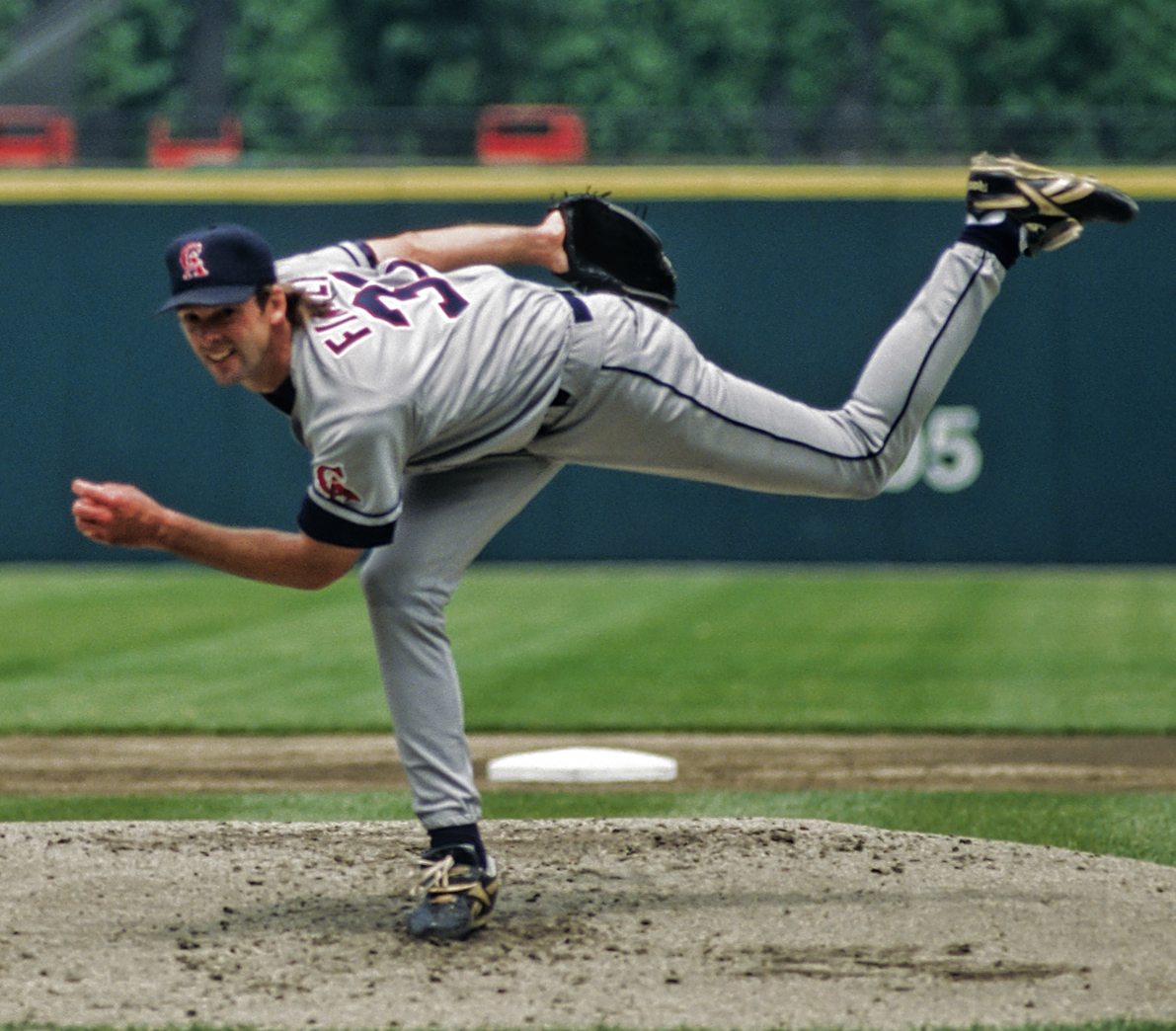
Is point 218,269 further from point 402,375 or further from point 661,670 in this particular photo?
point 661,670

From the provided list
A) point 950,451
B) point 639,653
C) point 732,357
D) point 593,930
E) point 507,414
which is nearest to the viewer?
point 507,414

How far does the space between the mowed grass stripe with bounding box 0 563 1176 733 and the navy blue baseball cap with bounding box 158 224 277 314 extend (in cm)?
406

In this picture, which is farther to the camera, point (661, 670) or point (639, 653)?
point (639, 653)

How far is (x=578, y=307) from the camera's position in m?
4.02

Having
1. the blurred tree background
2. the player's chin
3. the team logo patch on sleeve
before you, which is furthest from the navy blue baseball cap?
the blurred tree background

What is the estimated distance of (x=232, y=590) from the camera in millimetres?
13320

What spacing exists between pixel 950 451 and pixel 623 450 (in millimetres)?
10904

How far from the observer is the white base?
249 inches

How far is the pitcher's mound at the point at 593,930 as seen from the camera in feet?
11.3

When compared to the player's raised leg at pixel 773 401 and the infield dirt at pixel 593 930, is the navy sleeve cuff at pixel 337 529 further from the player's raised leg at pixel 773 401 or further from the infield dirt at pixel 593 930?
the infield dirt at pixel 593 930

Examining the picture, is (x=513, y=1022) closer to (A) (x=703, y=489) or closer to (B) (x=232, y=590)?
(B) (x=232, y=590)

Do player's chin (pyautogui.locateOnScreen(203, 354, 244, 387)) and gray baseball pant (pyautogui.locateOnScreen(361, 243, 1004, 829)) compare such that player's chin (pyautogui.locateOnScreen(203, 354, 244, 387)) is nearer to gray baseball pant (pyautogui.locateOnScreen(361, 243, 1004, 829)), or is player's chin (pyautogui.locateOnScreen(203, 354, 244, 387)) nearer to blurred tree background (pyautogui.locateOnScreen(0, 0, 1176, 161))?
gray baseball pant (pyautogui.locateOnScreen(361, 243, 1004, 829))

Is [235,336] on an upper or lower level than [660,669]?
upper

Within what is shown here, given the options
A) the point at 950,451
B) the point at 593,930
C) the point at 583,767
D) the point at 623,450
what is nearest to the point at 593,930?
the point at 593,930
